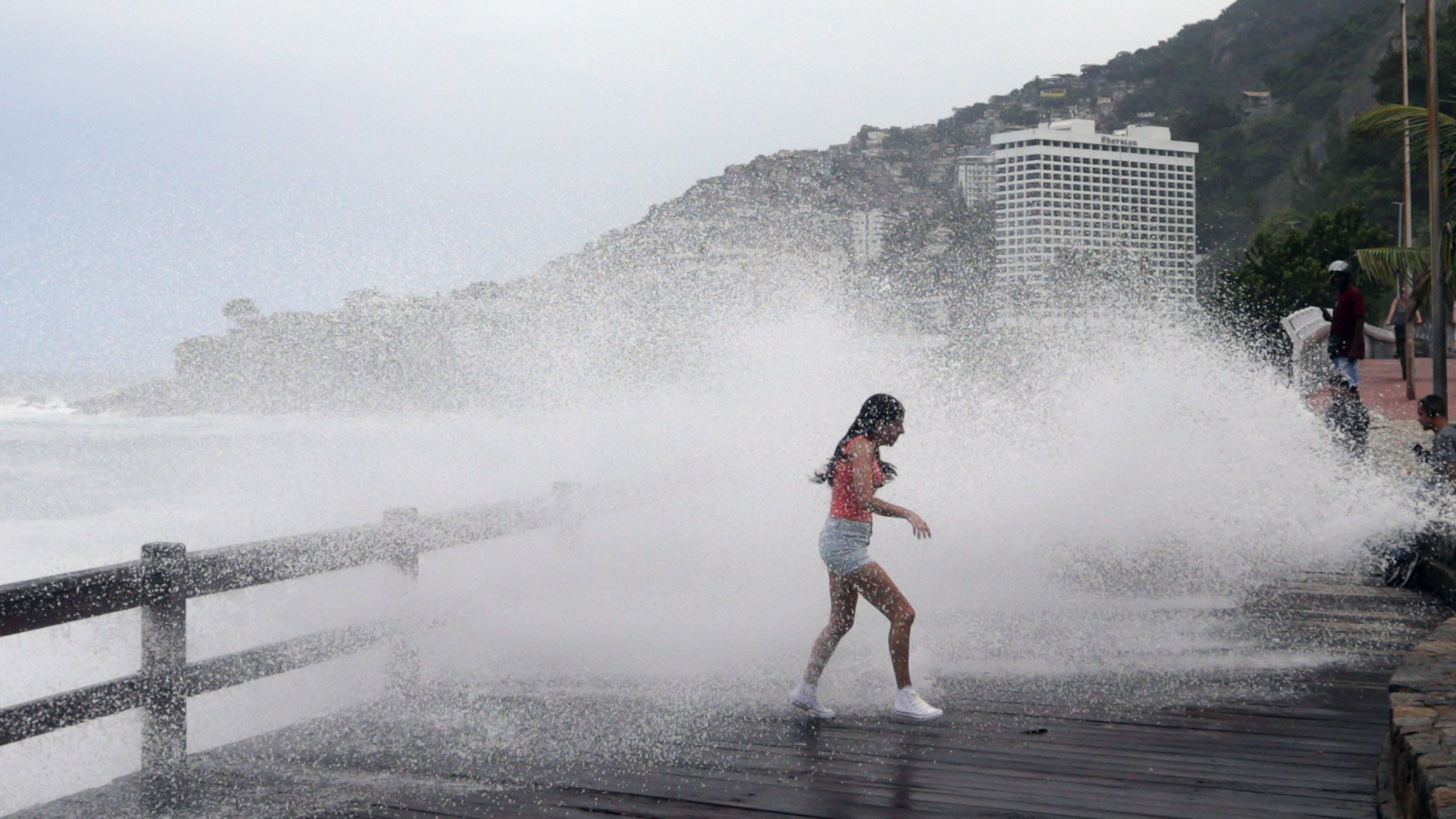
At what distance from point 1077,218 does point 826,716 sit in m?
159

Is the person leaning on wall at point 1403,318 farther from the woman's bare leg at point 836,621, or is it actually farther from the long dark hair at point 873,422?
the woman's bare leg at point 836,621

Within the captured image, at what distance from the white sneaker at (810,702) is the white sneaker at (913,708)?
33 cm

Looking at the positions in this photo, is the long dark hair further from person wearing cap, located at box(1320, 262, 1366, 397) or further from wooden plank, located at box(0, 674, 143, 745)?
person wearing cap, located at box(1320, 262, 1366, 397)

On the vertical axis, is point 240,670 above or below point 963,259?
below

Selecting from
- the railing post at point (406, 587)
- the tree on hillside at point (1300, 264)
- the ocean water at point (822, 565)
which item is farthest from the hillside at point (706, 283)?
the tree on hillside at point (1300, 264)

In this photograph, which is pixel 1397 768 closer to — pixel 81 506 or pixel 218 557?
pixel 218 557

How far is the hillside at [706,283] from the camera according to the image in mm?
23766

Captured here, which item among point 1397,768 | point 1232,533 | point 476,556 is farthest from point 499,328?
point 1397,768

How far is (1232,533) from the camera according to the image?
12.1 meters

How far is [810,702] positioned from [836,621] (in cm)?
45

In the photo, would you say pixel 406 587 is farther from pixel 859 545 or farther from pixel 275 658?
pixel 859 545

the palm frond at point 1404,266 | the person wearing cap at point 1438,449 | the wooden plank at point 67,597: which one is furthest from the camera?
the palm frond at point 1404,266

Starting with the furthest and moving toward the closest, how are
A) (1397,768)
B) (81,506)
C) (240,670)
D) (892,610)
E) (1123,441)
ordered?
1. (81,506)
2. (1123,441)
3. (892,610)
4. (240,670)
5. (1397,768)

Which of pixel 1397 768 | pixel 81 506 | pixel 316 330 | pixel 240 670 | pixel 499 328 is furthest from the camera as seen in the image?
pixel 81 506
